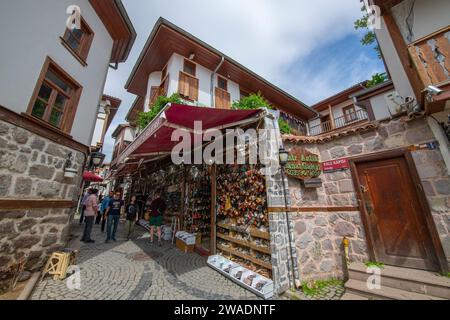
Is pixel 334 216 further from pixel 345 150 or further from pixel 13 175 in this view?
pixel 13 175

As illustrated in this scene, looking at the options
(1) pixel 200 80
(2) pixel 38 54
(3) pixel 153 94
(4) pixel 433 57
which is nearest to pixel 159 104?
(3) pixel 153 94

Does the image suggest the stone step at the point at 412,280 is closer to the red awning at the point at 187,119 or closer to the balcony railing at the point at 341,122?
the red awning at the point at 187,119

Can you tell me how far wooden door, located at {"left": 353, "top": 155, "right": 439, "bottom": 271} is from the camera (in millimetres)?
3529

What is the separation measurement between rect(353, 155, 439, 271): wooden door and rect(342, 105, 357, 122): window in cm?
1210

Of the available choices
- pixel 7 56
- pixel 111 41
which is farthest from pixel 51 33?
pixel 111 41

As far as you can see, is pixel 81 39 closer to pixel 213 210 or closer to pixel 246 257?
pixel 213 210

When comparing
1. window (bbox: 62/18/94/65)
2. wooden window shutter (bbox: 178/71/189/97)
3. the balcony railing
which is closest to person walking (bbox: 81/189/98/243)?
window (bbox: 62/18/94/65)

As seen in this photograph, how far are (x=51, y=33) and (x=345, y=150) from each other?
8.27 metres

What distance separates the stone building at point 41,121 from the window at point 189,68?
4.01 meters

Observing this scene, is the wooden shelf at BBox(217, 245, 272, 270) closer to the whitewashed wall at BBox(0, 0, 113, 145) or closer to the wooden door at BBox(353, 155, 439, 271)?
the wooden door at BBox(353, 155, 439, 271)

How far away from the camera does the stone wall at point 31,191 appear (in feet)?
11.1

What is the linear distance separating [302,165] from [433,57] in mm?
3508

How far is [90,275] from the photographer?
400 cm
